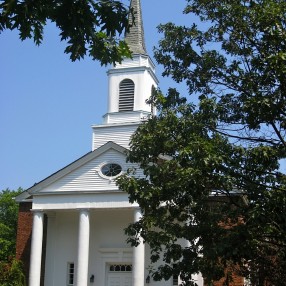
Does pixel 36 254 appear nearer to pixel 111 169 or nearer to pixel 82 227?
pixel 82 227

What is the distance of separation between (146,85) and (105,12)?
2540cm

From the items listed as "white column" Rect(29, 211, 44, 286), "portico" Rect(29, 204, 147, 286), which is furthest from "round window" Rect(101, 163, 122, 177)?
"white column" Rect(29, 211, 44, 286)

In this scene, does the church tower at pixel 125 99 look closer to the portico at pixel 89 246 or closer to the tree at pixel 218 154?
the portico at pixel 89 246

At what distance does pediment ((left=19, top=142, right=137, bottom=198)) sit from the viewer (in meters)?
25.7

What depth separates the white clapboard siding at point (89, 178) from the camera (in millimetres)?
25556

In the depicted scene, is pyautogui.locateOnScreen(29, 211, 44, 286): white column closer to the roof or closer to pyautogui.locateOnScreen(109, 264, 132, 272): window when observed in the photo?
the roof

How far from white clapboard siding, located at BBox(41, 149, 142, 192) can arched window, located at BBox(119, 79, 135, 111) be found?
555 cm

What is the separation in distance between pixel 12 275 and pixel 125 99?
458 inches

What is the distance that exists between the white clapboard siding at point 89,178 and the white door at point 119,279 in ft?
15.1

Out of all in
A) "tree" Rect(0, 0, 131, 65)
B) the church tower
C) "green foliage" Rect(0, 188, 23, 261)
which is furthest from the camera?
"green foliage" Rect(0, 188, 23, 261)

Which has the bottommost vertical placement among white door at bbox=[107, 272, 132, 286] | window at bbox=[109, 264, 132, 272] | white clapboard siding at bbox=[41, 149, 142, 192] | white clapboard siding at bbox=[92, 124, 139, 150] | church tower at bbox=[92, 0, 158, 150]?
white door at bbox=[107, 272, 132, 286]

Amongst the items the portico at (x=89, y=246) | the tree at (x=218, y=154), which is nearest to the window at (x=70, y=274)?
the portico at (x=89, y=246)

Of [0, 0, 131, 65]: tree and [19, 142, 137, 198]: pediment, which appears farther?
[19, 142, 137, 198]: pediment

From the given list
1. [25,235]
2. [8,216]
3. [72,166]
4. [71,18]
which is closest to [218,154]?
[71,18]
